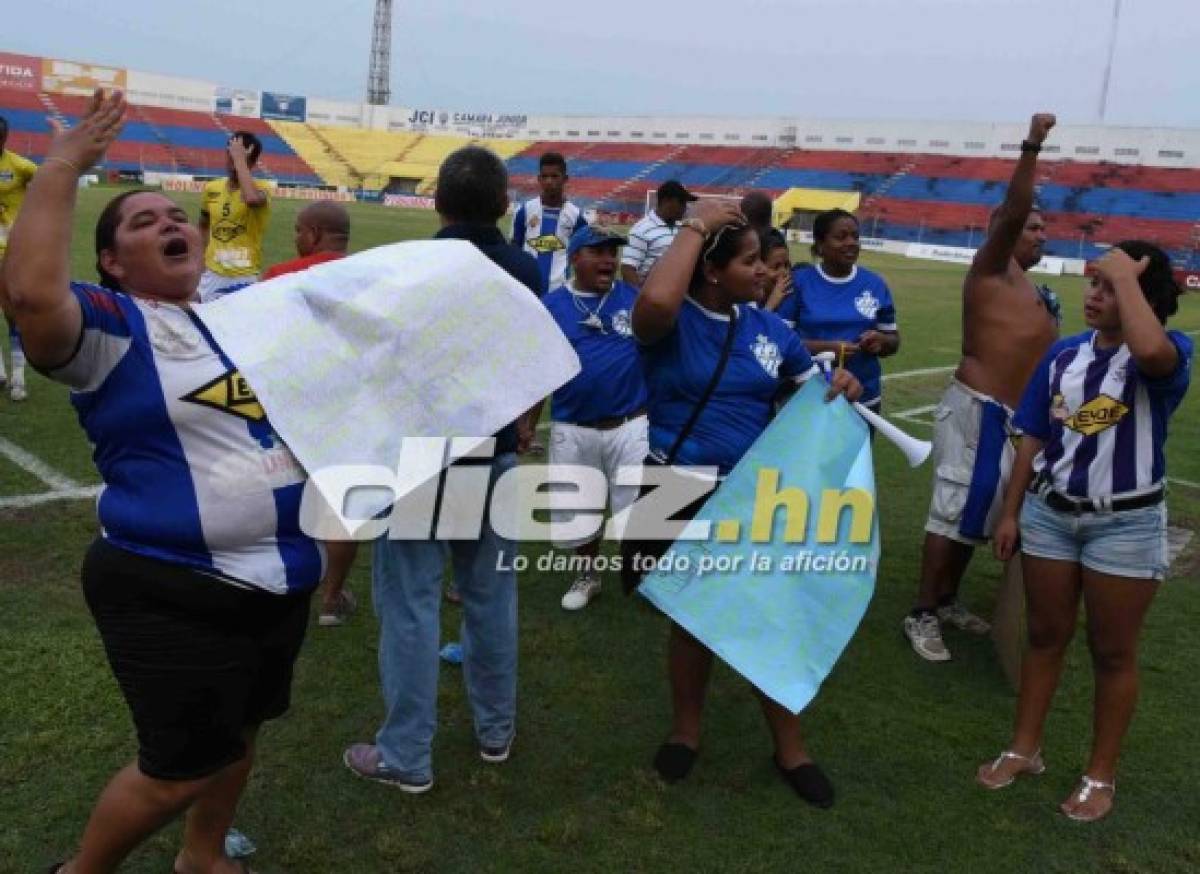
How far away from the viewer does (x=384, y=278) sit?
2.47m

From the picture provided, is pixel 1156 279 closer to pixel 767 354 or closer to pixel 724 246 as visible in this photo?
pixel 767 354

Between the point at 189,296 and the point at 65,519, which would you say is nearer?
the point at 189,296

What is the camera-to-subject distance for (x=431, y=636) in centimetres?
330

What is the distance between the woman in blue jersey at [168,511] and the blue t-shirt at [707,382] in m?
1.47

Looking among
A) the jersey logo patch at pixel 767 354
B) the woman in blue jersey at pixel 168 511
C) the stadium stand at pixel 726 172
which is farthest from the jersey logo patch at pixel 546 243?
the stadium stand at pixel 726 172

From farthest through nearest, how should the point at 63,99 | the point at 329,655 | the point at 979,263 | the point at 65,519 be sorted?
1. the point at 63,99
2. the point at 65,519
3. the point at 979,263
4. the point at 329,655

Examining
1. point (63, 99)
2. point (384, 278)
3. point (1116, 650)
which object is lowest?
point (1116, 650)

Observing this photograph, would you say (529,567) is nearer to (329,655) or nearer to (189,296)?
(329,655)

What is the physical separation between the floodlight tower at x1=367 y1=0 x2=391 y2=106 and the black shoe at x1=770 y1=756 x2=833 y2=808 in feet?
318

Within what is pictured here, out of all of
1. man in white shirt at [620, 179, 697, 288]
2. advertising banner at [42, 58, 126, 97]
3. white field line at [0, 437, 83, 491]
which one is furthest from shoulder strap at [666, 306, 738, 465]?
advertising banner at [42, 58, 126, 97]

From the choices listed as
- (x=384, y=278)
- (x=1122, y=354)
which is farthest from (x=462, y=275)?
(x=1122, y=354)

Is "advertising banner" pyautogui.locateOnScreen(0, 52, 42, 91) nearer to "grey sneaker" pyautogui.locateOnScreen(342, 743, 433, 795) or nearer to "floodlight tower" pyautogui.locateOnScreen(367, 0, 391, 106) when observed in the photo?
"floodlight tower" pyautogui.locateOnScreen(367, 0, 391, 106)

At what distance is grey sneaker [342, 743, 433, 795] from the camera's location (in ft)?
11.4

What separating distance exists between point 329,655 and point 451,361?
2343 millimetres
